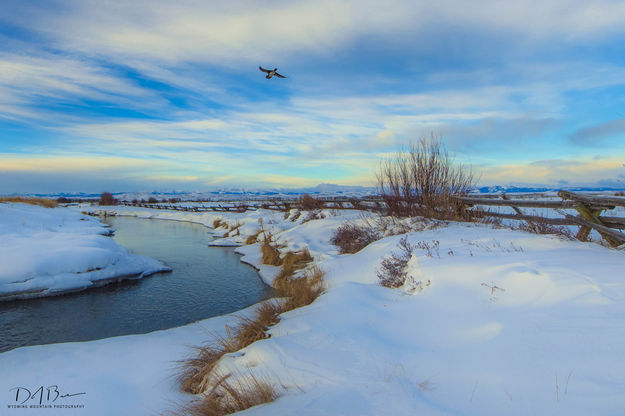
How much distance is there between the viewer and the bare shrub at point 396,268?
5.38m

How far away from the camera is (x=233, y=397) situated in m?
3.11

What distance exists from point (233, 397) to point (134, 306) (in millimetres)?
6008

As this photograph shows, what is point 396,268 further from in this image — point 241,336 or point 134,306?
point 134,306

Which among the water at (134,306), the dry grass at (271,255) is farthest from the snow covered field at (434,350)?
the dry grass at (271,255)

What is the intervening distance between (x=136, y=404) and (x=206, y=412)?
121 centimetres

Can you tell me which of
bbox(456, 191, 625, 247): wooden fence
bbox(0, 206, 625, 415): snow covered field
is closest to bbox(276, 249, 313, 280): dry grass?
bbox(0, 206, 625, 415): snow covered field

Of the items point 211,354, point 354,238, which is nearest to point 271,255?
point 354,238

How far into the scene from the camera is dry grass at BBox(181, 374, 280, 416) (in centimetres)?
294

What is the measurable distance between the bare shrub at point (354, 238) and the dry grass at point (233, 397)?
6.72 meters

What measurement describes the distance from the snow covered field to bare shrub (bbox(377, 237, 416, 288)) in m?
0.21

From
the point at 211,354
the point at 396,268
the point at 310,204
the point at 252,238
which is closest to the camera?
the point at 211,354

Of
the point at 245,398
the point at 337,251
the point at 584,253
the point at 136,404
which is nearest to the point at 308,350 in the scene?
the point at 245,398

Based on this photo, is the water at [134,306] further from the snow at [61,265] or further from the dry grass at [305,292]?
the dry grass at [305,292]

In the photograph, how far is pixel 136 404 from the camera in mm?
3785
